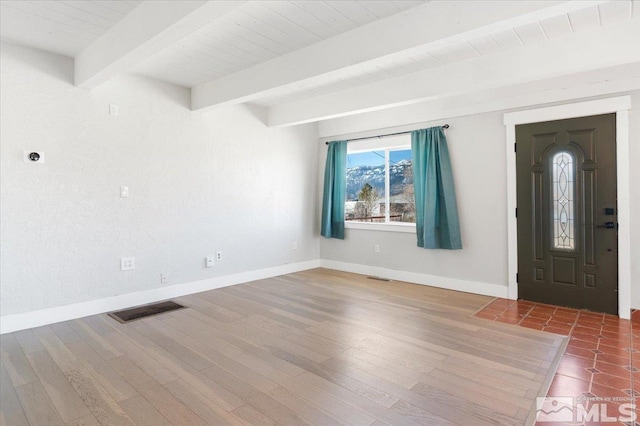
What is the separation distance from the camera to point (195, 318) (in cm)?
354

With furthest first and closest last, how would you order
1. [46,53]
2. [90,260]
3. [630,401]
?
[90,260], [46,53], [630,401]

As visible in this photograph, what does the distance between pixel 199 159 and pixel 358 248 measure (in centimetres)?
282

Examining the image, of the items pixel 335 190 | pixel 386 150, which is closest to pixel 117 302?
pixel 335 190

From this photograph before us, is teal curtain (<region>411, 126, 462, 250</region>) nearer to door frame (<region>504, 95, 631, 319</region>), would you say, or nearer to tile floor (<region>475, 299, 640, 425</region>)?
tile floor (<region>475, 299, 640, 425</region>)

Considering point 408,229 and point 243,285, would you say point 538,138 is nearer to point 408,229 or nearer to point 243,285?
point 408,229

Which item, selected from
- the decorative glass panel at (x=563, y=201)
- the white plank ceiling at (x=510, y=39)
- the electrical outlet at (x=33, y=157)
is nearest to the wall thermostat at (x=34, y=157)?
the electrical outlet at (x=33, y=157)

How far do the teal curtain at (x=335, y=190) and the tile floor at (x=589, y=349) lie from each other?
2688 mm

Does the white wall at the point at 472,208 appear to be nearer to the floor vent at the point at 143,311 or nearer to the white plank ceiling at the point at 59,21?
the floor vent at the point at 143,311

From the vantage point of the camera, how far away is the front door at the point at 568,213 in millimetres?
3641

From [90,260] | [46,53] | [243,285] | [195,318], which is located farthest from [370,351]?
[46,53]

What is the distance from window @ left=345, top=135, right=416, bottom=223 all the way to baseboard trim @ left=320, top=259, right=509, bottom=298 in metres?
0.78

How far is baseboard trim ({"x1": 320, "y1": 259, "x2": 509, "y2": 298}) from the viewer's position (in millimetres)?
4383

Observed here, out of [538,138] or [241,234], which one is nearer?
[538,138]

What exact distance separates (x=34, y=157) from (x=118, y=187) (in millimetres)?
764
